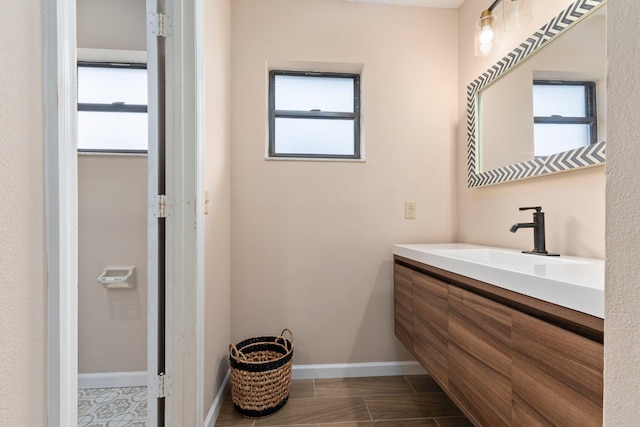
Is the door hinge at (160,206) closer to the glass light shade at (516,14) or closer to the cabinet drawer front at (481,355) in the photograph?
the cabinet drawer front at (481,355)

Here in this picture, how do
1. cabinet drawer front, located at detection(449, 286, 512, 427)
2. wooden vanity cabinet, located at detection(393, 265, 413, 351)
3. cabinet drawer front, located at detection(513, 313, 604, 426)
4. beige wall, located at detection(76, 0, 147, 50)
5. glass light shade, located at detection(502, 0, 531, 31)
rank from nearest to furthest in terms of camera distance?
cabinet drawer front, located at detection(513, 313, 604, 426)
cabinet drawer front, located at detection(449, 286, 512, 427)
glass light shade, located at detection(502, 0, 531, 31)
wooden vanity cabinet, located at detection(393, 265, 413, 351)
beige wall, located at detection(76, 0, 147, 50)

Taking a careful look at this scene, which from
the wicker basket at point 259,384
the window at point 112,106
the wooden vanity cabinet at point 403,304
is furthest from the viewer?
the window at point 112,106

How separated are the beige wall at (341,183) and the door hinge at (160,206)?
697mm

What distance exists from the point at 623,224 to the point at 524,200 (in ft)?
4.08

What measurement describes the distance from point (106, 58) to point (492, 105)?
2490 millimetres

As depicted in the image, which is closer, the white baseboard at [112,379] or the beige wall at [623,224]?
the beige wall at [623,224]

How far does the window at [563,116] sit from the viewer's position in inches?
44.4

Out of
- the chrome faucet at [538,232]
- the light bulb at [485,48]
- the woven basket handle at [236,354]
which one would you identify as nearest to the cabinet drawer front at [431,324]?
the chrome faucet at [538,232]

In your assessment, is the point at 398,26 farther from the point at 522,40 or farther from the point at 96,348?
the point at 96,348

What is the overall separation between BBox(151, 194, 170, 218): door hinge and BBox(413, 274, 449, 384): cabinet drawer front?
4.11 ft

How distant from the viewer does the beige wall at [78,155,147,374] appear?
180 cm

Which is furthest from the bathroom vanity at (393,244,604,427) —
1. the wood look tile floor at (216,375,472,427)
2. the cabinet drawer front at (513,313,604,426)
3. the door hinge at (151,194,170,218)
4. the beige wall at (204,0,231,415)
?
the door hinge at (151,194,170,218)

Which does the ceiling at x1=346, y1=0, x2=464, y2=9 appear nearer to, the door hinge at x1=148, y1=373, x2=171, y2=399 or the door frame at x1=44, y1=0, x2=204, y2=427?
the door frame at x1=44, y1=0, x2=204, y2=427

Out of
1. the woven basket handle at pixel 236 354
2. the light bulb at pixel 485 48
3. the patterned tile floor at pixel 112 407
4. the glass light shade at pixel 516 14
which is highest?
the glass light shade at pixel 516 14
